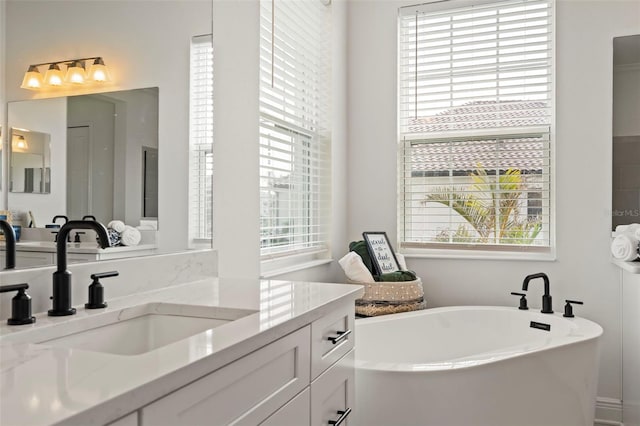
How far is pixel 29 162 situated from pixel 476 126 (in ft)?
8.42

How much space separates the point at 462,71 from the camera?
10.4 ft

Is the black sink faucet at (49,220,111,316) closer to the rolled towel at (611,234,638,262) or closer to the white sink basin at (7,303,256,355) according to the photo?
the white sink basin at (7,303,256,355)

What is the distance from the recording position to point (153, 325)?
1.32 meters

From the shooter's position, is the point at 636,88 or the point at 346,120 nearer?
the point at 636,88

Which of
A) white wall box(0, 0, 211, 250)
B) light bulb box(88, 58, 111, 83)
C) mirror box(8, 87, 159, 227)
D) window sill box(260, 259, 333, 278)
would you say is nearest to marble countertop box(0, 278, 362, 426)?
mirror box(8, 87, 159, 227)

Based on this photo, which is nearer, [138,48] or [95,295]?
[95,295]

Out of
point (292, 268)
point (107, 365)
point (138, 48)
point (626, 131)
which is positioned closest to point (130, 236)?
point (138, 48)

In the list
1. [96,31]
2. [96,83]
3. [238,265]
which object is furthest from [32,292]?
[238,265]

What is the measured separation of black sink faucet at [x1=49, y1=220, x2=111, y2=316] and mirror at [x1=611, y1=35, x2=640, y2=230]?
8.68ft

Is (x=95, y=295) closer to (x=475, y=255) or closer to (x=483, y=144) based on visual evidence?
(x=475, y=255)

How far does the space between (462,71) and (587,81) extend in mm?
697

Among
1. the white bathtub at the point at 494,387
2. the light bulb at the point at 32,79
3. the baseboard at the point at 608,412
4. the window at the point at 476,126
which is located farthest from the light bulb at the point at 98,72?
the baseboard at the point at 608,412

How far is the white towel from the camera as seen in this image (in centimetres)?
281

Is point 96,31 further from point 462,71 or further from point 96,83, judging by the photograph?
point 462,71
